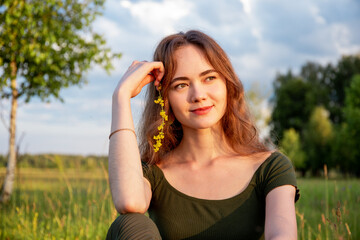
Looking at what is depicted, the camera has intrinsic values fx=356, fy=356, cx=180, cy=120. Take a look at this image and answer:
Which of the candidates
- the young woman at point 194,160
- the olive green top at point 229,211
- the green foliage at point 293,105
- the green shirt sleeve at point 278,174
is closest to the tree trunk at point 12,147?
the young woman at point 194,160

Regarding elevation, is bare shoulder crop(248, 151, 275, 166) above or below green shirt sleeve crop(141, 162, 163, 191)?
above

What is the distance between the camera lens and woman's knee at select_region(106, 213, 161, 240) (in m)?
1.76

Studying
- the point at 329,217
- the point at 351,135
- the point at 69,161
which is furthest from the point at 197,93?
the point at 351,135

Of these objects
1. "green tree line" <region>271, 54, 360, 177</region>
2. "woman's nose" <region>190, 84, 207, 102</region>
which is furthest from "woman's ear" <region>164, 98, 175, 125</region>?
"green tree line" <region>271, 54, 360, 177</region>

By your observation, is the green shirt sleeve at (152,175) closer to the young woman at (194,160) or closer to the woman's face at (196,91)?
the young woman at (194,160)

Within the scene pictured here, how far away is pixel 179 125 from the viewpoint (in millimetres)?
2658

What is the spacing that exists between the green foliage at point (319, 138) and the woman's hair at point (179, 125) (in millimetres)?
22399

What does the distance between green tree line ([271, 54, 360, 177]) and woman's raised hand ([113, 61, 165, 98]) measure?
1868 cm

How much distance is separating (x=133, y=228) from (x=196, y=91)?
2.91 feet

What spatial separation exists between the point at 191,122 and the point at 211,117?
0.43 feet

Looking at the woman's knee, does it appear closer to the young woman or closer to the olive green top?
the young woman

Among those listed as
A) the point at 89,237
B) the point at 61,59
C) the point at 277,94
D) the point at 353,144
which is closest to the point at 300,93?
the point at 277,94

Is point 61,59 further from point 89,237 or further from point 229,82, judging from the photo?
point 229,82

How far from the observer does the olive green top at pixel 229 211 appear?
6.72ft
